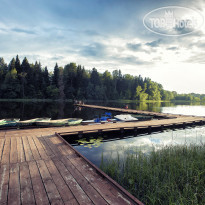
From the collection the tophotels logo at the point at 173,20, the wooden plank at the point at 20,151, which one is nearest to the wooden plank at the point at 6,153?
the wooden plank at the point at 20,151

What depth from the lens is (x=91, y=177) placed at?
139 inches

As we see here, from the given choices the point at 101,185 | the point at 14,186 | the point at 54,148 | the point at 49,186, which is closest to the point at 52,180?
the point at 49,186

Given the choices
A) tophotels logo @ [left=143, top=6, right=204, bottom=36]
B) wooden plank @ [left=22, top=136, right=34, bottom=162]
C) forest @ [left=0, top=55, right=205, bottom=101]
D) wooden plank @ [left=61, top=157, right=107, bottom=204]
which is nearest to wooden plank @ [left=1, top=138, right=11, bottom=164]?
wooden plank @ [left=22, top=136, right=34, bottom=162]

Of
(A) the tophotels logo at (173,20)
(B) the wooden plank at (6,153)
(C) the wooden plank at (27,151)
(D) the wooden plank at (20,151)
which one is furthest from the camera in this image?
(A) the tophotels logo at (173,20)

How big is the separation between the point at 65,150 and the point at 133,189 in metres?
2.87

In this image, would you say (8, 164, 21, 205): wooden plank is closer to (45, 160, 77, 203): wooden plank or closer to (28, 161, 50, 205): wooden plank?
(28, 161, 50, 205): wooden plank

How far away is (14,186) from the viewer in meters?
3.00

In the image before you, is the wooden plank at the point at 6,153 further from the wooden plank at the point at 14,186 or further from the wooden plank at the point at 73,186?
the wooden plank at the point at 73,186

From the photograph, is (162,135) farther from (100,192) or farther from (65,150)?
(100,192)

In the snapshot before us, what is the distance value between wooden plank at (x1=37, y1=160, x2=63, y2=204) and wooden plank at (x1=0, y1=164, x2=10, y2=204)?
74 centimetres

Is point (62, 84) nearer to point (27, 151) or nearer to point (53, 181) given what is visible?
point (27, 151)

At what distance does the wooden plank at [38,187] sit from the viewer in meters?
2.60

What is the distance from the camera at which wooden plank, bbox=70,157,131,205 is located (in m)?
2.67

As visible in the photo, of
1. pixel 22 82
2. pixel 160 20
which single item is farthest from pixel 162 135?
pixel 22 82
